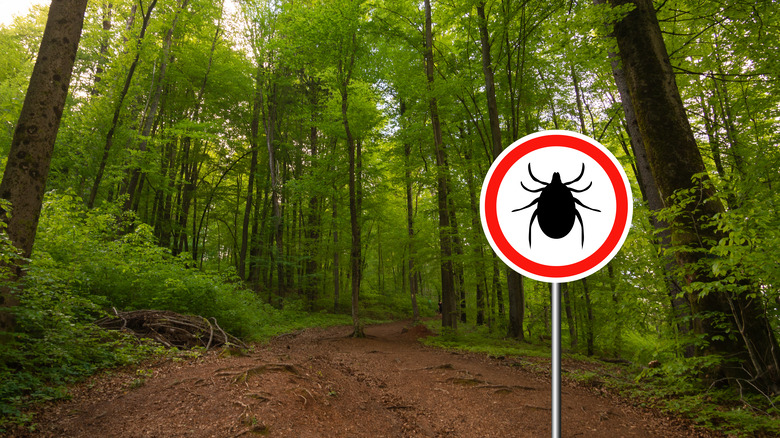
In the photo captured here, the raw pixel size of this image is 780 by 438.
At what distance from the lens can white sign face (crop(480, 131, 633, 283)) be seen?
234cm

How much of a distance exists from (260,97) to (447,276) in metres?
15.7

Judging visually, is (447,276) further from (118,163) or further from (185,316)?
(118,163)

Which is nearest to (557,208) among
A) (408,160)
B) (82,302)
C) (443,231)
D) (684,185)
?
(684,185)

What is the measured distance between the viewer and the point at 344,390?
578 centimetres

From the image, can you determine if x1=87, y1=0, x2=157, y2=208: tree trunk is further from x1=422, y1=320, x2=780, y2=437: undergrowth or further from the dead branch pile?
x1=422, y1=320, x2=780, y2=437: undergrowth

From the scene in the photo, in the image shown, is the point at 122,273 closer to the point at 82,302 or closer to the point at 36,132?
the point at 82,302

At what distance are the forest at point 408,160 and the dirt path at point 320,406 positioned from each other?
690 millimetres

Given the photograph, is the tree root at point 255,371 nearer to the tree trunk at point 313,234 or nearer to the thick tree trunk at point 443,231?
the thick tree trunk at point 443,231

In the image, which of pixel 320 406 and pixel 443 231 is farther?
pixel 443 231

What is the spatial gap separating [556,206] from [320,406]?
13.1ft

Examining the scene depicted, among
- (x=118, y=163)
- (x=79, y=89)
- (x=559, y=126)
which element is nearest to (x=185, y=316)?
(x=118, y=163)

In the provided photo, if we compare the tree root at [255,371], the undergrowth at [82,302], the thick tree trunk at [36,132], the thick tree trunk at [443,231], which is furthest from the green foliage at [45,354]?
the thick tree trunk at [443,231]

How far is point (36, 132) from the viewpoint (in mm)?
5047

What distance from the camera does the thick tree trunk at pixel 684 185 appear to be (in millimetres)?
4375
